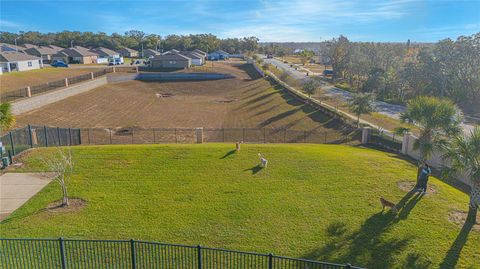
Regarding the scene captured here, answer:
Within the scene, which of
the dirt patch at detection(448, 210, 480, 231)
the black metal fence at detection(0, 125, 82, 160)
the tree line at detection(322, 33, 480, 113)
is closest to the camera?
the dirt patch at detection(448, 210, 480, 231)

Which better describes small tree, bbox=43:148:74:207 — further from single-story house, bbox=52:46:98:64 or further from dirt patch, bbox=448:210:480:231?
single-story house, bbox=52:46:98:64

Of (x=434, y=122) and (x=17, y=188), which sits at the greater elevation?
(x=434, y=122)

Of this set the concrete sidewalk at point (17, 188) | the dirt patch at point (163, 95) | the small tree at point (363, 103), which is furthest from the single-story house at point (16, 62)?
the small tree at point (363, 103)

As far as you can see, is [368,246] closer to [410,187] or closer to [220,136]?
[410,187]

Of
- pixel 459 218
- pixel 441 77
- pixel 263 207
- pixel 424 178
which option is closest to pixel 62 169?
pixel 263 207

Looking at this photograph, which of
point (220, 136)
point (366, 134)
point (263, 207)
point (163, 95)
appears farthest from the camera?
point (163, 95)

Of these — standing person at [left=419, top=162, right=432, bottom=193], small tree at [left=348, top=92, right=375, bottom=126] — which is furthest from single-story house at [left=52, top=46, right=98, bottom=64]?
standing person at [left=419, top=162, right=432, bottom=193]

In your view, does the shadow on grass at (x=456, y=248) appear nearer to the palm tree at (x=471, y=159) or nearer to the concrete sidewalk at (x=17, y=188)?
the palm tree at (x=471, y=159)
